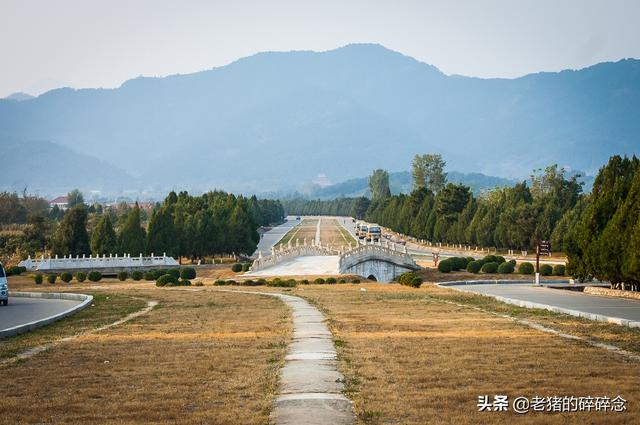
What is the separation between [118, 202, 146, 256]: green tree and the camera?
8606 centimetres

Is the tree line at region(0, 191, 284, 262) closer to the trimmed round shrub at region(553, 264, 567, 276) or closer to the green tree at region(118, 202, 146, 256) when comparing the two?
the green tree at region(118, 202, 146, 256)

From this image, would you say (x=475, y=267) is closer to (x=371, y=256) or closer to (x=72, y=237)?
(x=371, y=256)

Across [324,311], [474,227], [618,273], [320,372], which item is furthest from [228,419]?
[474,227]

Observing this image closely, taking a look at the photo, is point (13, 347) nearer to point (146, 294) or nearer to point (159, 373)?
point (159, 373)

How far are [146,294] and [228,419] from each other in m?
35.7

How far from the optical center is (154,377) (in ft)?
55.9

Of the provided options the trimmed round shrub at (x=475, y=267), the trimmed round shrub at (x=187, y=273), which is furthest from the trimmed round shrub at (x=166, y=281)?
the trimmed round shrub at (x=475, y=267)

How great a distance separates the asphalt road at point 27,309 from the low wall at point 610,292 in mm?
24002

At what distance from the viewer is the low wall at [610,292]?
42.3 m

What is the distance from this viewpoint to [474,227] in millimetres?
109000

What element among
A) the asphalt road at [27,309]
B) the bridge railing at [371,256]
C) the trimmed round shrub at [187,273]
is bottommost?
the asphalt road at [27,309]

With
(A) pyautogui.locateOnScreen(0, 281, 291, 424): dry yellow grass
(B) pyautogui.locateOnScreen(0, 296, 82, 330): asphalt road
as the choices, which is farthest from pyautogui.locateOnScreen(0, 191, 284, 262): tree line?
(A) pyautogui.locateOnScreen(0, 281, 291, 424): dry yellow grass

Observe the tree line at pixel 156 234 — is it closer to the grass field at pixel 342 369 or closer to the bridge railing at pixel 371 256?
the bridge railing at pixel 371 256

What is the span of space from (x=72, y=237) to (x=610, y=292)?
181 ft
